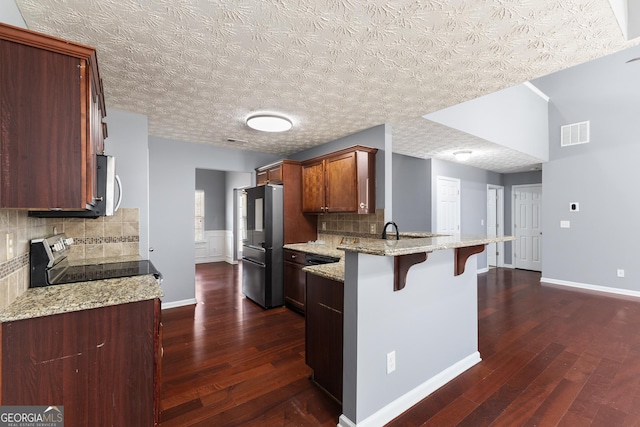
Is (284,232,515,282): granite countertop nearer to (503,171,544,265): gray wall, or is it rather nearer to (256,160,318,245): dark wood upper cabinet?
(256,160,318,245): dark wood upper cabinet

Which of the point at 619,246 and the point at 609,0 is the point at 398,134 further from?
the point at 619,246

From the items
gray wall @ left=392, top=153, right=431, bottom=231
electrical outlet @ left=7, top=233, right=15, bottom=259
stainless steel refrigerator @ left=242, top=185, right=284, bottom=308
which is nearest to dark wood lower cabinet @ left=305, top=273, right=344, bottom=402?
electrical outlet @ left=7, top=233, right=15, bottom=259

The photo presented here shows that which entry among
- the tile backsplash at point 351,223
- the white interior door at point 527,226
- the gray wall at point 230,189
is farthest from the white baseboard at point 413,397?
the gray wall at point 230,189

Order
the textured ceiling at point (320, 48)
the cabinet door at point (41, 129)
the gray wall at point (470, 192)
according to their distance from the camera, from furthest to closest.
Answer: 1. the gray wall at point (470, 192)
2. the textured ceiling at point (320, 48)
3. the cabinet door at point (41, 129)

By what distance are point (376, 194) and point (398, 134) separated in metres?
0.92

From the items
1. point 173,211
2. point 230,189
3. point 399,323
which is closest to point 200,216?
point 230,189

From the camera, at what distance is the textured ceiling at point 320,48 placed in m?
1.52

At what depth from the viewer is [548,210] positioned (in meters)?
5.59

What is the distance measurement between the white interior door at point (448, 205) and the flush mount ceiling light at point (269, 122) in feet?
11.7

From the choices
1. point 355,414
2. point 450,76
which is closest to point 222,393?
point 355,414

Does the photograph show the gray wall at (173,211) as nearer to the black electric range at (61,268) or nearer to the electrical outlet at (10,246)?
the black electric range at (61,268)

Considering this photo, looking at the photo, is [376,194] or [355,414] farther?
[376,194]

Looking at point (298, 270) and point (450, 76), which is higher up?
point (450, 76)

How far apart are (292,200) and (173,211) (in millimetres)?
1755
